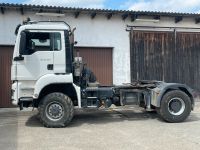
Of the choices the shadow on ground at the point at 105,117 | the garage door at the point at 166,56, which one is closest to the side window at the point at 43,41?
the shadow on ground at the point at 105,117

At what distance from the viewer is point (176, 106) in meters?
11.9

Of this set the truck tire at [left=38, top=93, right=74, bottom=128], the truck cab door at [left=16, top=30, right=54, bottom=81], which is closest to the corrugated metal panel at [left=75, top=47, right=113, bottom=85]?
the truck cab door at [left=16, top=30, right=54, bottom=81]

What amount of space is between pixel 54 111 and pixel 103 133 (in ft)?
5.91

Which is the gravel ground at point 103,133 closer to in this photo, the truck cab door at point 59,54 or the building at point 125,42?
the truck cab door at point 59,54

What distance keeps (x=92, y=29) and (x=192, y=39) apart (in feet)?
15.9

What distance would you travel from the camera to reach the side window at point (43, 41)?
10938 millimetres

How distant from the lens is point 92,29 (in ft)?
51.9

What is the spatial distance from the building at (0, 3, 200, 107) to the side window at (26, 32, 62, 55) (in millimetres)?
4039

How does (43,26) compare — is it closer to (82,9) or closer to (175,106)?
(82,9)

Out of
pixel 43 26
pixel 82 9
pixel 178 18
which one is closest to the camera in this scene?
pixel 43 26

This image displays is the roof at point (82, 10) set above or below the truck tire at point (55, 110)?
above

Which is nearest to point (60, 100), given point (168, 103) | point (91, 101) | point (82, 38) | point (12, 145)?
point (91, 101)

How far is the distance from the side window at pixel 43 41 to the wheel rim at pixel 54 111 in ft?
5.53

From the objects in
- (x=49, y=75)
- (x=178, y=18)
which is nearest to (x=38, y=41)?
(x=49, y=75)
